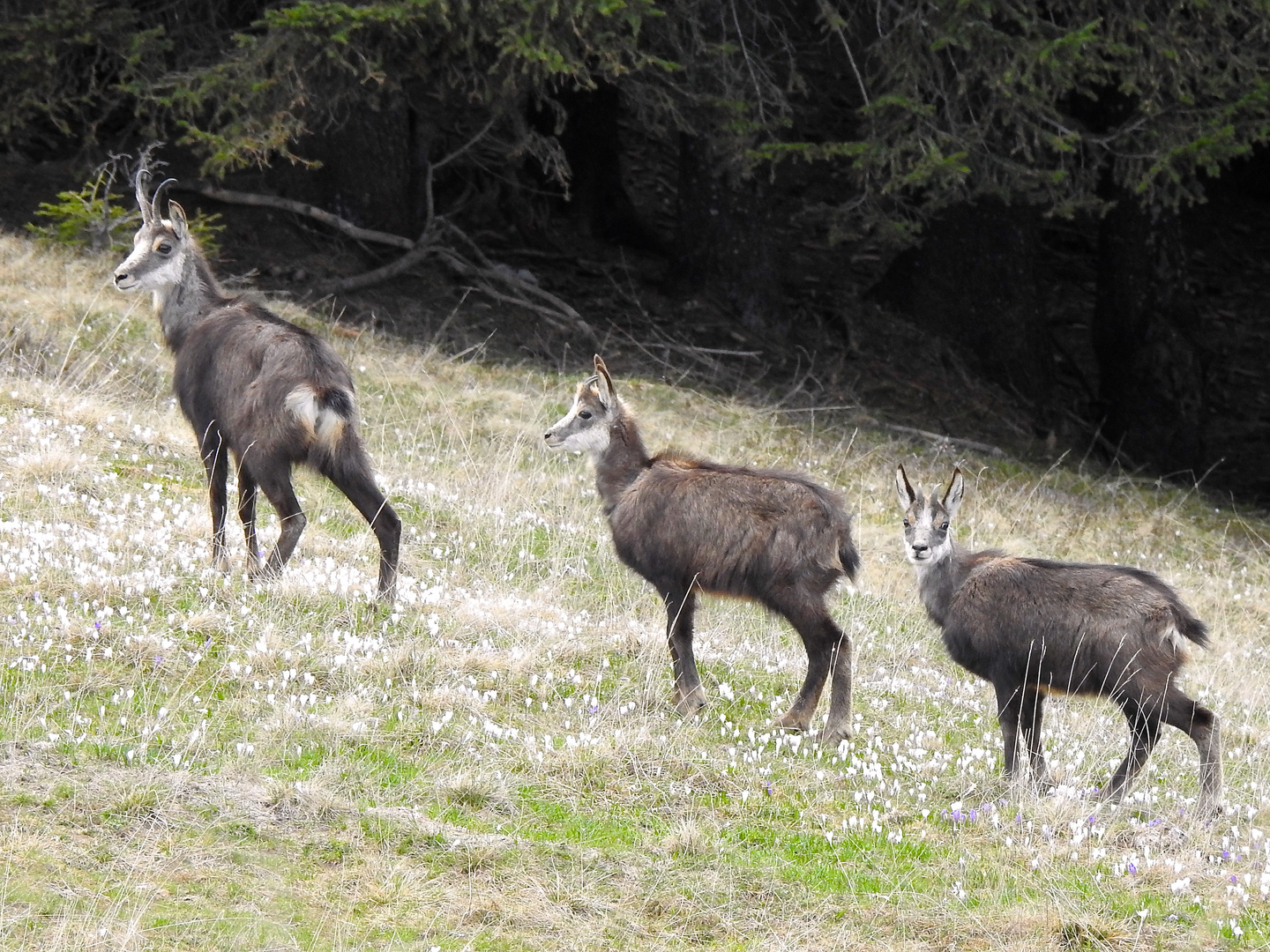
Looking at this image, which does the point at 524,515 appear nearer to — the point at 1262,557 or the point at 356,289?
the point at 356,289

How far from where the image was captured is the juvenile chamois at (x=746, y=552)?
7.80 meters

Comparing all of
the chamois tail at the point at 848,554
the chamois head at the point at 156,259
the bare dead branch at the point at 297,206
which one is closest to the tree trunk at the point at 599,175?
the bare dead branch at the point at 297,206

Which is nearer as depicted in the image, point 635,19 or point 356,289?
point 635,19

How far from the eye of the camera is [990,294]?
20.1m

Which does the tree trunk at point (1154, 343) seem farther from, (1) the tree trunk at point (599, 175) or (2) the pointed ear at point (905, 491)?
(2) the pointed ear at point (905, 491)

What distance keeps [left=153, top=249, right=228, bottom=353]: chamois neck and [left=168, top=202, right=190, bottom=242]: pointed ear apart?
0.47 ft

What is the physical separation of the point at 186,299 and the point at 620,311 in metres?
9.18

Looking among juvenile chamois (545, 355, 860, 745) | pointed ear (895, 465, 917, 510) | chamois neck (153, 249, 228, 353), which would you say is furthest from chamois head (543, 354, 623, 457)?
chamois neck (153, 249, 228, 353)

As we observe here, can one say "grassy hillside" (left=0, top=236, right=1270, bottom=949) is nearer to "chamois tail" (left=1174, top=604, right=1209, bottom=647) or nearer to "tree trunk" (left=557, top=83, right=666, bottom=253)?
"chamois tail" (left=1174, top=604, right=1209, bottom=647)

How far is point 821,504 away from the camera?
788 centimetres

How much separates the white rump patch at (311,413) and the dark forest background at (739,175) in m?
6.32

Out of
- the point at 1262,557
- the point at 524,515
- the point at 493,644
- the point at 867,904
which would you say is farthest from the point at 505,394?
the point at 867,904

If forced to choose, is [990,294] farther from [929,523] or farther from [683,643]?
[683,643]

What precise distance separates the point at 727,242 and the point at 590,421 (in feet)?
34.1
